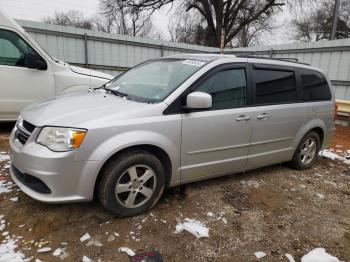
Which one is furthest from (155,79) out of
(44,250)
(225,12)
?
(225,12)

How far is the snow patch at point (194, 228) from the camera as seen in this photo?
9.62 ft

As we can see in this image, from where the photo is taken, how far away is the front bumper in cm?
263

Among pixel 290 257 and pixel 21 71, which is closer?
pixel 290 257

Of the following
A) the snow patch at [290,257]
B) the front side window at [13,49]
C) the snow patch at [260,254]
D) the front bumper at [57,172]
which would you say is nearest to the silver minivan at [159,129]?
the front bumper at [57,172]

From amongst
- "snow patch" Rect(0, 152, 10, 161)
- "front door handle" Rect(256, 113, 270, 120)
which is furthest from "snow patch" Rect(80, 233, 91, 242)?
"front door handle" Rect(256, 113, 270, 120)

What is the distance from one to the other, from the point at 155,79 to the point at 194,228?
1748mm

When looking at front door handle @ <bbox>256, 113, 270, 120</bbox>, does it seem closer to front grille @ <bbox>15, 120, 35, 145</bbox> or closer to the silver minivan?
the silver minivan

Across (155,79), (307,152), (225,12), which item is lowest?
(307,152)

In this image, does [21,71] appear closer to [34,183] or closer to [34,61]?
[34,61]

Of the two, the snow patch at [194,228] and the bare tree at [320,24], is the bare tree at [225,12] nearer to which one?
the bare tree at [320,24]

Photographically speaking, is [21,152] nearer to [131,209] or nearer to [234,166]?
[131,209]

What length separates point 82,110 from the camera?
295cm

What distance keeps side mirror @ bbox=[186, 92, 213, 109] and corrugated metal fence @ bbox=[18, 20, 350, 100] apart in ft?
23.4

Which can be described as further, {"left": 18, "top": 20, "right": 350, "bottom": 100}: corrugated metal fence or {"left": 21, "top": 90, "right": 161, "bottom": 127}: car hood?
{"left": 18, "top": 20, "right": 350, "bottom": 100}: corrugated metal fence
